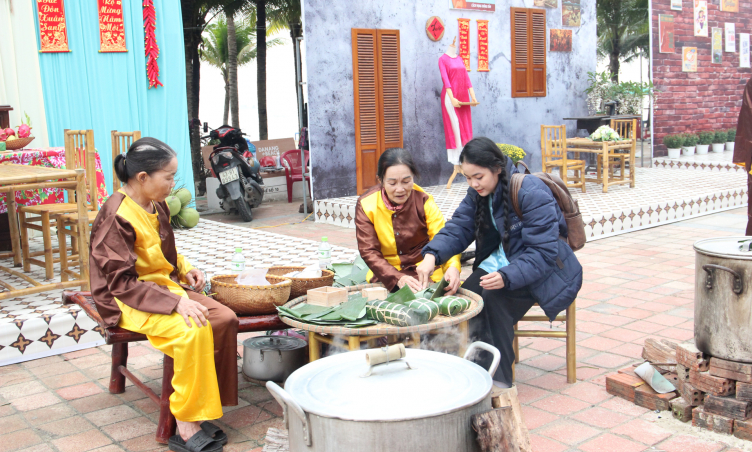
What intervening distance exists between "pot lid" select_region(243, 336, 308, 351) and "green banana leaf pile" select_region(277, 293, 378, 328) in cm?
58

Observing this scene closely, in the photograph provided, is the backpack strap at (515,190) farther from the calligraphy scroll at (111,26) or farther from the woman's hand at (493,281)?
the calligraphy scroll at (111,26)

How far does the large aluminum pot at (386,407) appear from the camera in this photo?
1.83 metres

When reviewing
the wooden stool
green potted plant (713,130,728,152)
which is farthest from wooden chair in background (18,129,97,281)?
green potted plant (713,130,728,152)

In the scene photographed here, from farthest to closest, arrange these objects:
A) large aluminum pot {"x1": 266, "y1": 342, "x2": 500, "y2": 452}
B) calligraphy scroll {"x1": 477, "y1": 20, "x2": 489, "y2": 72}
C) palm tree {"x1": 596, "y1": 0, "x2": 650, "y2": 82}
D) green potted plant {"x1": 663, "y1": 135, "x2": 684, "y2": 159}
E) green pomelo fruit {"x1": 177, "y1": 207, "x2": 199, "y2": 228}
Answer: palm tree {"x1": 596, "y1": 0, "x2": 650, "y2": 82} < green potted plant {"x1": 663, "y1": 135, "x2": 684, "y2": 159} < calligraphy scroll {"x1": 477, "y1": 20, "x2": 489, "y2": 72} < green pomelo fruit {"x1": 177, "y1": 207, "x2": 199, "y2": 228} < large aluminum pot {"x1": 266, "y1": 342, "x2": 500, "y2": 452}

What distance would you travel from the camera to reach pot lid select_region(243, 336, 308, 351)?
347cm

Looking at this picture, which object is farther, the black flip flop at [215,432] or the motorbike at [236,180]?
the motorbike at [236,180]

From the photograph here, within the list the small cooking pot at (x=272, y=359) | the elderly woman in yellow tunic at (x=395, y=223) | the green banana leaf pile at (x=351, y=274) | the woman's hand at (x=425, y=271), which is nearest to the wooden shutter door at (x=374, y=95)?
the green banana leaf pile at (x=351, y=274)

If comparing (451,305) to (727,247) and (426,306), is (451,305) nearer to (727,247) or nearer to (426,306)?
(426,306)

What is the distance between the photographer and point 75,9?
24.3 feet

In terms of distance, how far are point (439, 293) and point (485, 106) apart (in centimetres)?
782

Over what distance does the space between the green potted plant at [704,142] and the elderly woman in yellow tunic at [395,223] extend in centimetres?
1253

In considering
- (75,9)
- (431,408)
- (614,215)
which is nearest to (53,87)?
(75,9)

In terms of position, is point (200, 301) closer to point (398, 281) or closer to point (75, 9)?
point (398, 281)

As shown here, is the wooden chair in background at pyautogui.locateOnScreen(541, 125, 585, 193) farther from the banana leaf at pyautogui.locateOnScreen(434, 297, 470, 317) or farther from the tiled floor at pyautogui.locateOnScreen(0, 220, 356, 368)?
the banana leaf at pyautogui.locateOnScreen(434, 297, 470, 317)
